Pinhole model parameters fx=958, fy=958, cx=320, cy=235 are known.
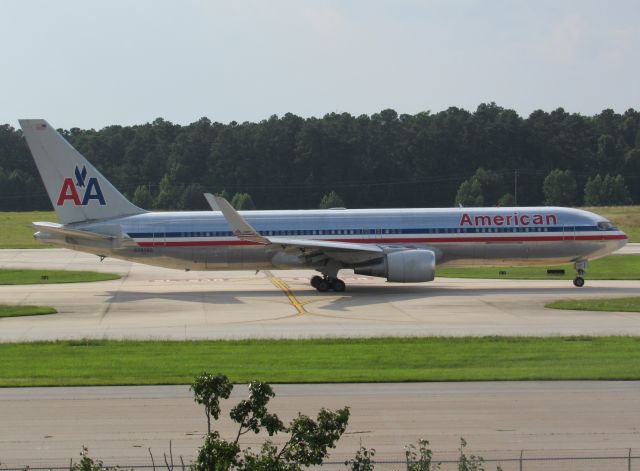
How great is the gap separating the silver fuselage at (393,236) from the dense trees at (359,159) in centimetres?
8348

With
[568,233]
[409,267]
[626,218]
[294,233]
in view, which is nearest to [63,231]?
[294,233]

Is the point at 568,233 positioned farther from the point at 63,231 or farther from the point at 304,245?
the point at 63,231

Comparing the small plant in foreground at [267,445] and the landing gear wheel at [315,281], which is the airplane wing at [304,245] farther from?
the small plant in foreground at [267,445]

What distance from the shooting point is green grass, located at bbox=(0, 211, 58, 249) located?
86.5 meters

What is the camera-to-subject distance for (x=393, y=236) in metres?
45.2

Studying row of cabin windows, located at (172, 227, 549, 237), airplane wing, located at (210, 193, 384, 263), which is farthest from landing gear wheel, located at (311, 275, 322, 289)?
row of cabin windows, located at (172, 227, 549, 237)

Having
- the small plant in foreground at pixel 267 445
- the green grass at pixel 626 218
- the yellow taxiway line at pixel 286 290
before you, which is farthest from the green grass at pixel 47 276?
the green grass at pixel 626 218

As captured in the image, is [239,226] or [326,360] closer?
[326,360]

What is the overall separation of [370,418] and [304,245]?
23334 millimetres

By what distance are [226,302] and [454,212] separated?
11.9 m

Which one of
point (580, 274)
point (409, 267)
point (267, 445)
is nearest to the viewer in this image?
point (267, 445)

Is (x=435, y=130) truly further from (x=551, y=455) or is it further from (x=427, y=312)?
(x=551, y=455)

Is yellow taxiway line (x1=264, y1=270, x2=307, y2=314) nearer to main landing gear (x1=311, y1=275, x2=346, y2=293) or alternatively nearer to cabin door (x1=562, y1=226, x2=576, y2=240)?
main landing gear (x1=311, y1=275, x2=346, y2=293)

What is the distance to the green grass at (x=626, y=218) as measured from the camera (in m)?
93.1
